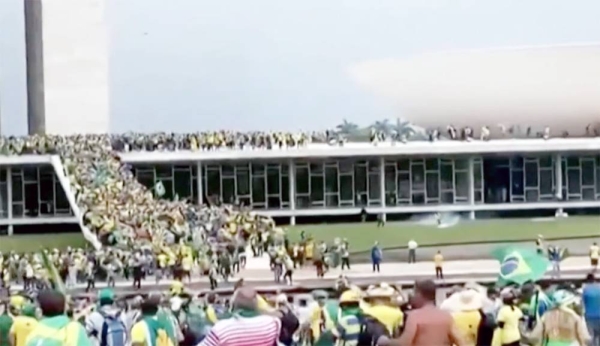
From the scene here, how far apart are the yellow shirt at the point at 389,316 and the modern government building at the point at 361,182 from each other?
868 inches

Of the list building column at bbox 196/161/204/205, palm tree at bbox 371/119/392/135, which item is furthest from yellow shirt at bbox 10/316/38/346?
palm tree at bbox 371/119/392/135

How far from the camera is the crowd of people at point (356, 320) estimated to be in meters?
4.92

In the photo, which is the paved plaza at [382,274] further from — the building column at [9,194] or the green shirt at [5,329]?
the building column at [9,194]

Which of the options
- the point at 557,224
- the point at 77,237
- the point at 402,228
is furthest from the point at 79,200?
the point at 557,224

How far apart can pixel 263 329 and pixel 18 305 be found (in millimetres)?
4040

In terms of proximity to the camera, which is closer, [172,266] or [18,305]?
[18,305]

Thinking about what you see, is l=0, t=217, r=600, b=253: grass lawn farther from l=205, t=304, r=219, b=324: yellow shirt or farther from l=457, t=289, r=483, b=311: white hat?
l=457, t=289, r=483, b=311: white hat

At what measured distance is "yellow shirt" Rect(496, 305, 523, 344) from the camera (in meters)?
6.95

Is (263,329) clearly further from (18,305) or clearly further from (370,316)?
(18,305)

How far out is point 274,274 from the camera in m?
16.0

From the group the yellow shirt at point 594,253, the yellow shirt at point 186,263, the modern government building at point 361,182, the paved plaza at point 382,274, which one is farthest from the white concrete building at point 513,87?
the yellow shirt at point 186,263

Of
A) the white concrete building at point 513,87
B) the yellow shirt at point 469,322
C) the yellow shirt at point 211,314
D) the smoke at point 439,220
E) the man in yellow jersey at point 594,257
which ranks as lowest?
the smoke at point 439,220

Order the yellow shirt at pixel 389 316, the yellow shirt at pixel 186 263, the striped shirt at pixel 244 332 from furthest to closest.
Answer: the yellow shirt at pixel 186 263 → the yellow shirt at pixel 389 316 → the striped shirt at pixel 244 332

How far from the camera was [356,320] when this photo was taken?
276 inches
